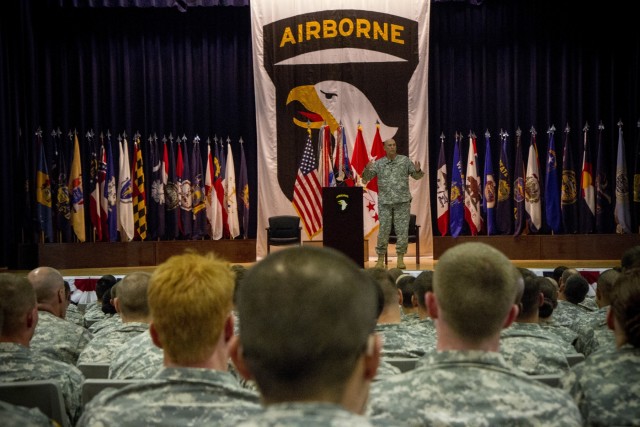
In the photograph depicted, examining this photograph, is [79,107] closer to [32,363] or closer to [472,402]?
[32,363]

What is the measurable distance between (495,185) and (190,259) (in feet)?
32.4

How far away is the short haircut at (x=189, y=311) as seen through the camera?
5.29 ft

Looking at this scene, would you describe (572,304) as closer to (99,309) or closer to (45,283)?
(45,283)

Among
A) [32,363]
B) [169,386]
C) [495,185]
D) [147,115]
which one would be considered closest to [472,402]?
[169,386]

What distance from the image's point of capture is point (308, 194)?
11.2 metres

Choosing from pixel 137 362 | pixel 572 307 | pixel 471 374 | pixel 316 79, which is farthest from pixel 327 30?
pixel 471 374

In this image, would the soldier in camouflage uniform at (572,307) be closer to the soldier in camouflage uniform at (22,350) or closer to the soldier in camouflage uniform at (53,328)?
the soldier in camouflage uniform at (53,328)

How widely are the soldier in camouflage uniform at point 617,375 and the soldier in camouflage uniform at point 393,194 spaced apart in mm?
6605

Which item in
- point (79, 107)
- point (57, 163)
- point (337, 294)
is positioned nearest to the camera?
point (337, 294)

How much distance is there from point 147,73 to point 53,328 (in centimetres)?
917

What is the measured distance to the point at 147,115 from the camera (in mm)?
11781

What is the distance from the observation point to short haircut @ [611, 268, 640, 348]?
1.94m

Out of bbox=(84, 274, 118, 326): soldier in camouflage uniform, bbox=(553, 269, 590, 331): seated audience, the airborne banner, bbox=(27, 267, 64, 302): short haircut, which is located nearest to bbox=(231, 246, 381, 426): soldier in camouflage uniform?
bbox=(27, 267, 64, 302): short haircut

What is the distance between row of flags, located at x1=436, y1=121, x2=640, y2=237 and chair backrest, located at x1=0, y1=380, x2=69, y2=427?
30.4 ft
